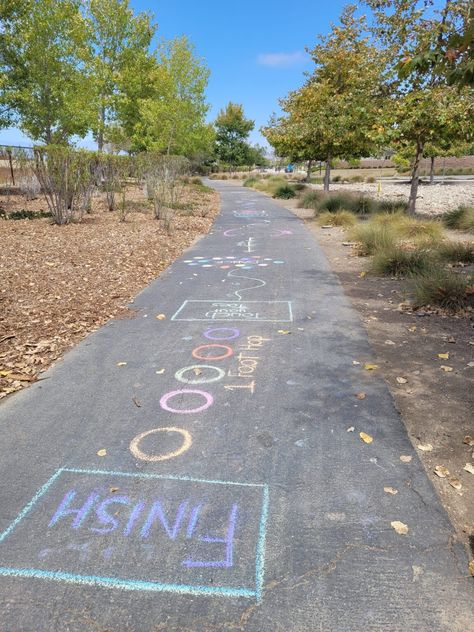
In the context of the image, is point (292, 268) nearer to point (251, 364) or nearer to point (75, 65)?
point (251, 364)

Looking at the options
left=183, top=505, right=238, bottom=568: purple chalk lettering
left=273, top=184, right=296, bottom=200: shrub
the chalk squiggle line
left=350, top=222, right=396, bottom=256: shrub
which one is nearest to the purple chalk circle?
left=183, top=505, right=238, bottom=568: purple chalk lettering

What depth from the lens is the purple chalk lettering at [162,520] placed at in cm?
231

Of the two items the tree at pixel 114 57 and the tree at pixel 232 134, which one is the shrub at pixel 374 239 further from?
the tree at pixel 232 134

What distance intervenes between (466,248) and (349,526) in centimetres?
793

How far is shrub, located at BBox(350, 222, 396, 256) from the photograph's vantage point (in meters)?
9.24

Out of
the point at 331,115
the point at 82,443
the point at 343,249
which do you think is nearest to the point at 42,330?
the point at 82,443

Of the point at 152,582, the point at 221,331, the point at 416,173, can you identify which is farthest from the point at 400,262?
the point at 416,173

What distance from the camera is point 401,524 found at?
2336 mm

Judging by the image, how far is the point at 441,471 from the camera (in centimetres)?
276

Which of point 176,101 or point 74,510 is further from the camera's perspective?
point 176,101

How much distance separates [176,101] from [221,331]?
19078mm

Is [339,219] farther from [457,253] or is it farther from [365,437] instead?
[365,437]

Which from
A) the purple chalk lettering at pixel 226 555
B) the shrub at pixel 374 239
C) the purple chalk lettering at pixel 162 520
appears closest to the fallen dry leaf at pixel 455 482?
the purple chalk lettering at pixel 226 555

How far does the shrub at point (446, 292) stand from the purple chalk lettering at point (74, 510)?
5044 millimetres
